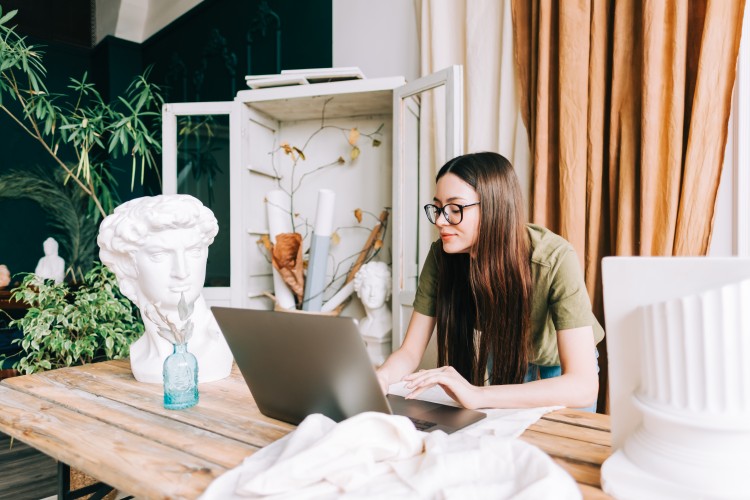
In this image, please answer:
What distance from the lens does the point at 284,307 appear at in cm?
294

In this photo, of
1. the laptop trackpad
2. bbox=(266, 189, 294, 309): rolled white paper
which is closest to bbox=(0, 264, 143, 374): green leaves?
bbox=(266, 189, 294, 309): rolled white paper

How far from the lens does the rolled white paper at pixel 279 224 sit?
9.75 ft

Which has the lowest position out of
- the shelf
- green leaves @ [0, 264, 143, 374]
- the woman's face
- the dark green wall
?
green leaves @ [0, 264, 143, 374]

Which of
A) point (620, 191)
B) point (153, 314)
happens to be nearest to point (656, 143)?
Result: point (620, 191)

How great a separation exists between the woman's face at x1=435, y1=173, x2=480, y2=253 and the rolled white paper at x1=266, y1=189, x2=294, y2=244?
1674 mm

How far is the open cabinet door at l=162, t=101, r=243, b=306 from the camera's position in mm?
2871

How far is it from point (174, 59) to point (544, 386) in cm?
417

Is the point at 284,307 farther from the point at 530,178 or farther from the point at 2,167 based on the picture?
the point at 2,167

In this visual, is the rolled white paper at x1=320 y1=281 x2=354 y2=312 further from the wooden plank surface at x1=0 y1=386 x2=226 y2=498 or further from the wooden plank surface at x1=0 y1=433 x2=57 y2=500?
the wooden plank surface at x1=0 y1=386 x2=226 y2=498

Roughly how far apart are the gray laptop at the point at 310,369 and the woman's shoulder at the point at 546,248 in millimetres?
557

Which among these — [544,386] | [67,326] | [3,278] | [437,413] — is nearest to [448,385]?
[437,413]

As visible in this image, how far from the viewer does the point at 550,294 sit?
4.79 feet

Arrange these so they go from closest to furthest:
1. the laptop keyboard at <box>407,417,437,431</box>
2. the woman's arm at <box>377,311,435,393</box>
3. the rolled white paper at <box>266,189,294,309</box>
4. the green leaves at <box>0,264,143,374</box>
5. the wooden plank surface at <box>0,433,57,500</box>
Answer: the laptop keyboard at <box>407,417,437,431</box> < the woman's arm at <box>377,311,435,393</box> < the wooden plank surface at <box>0,433,57,500</box> < the green leaves at <box>0,264,143,374</box> < the rolled white paper at <box>266,189,294,309</box>

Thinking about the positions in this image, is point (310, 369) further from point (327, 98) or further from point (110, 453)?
point (327, 98)
